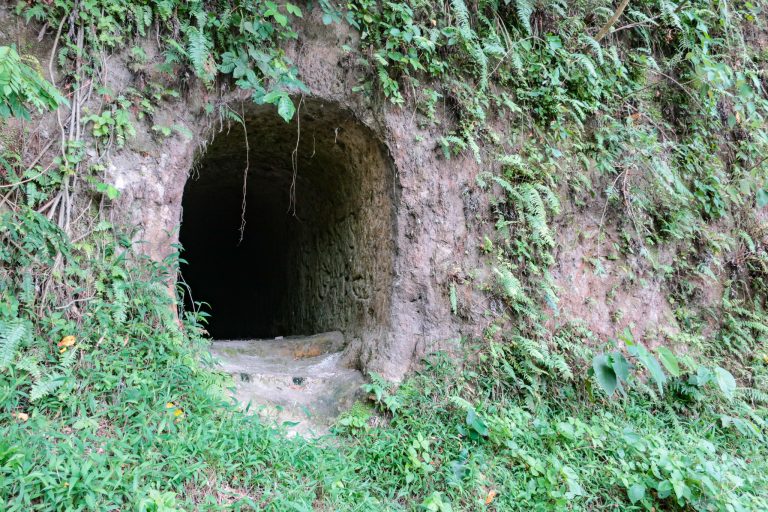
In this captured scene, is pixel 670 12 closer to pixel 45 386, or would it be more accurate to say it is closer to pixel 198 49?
pixel 198 49

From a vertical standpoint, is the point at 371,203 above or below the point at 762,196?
below

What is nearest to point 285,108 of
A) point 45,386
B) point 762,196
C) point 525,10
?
point 45,386

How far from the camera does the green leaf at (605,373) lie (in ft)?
13.7

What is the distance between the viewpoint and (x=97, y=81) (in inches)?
151

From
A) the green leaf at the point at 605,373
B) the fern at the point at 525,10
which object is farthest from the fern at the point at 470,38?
the green leaf at the point at 605,373

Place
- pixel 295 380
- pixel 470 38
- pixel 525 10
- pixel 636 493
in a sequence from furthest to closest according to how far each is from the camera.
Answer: pixel 525 10, pixel 470 38, pixel 295 380, pixel 636 493

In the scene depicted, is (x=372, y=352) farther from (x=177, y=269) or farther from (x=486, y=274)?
(x=177, y=269)

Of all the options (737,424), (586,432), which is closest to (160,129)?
(586,432)

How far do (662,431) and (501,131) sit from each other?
333 cm

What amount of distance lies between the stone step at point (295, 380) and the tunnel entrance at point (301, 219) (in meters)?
0.52

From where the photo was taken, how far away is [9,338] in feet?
9.93

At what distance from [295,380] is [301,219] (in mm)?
3467

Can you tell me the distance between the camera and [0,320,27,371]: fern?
2984 millimetres

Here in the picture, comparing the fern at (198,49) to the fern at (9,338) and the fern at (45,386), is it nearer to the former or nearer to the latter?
the fern at (9,338)
